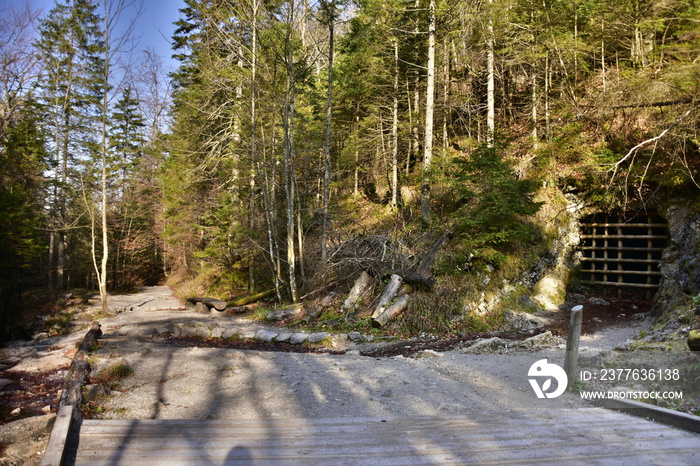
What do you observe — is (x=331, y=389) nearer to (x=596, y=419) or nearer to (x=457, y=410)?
(x=457, y=410)

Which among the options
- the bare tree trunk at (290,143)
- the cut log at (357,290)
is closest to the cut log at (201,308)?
the bare tree trunk at (290,143)

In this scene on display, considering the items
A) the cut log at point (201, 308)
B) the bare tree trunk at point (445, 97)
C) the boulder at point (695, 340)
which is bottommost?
the cut log at point (201, 308)

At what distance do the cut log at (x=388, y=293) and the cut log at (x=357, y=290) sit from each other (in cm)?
88

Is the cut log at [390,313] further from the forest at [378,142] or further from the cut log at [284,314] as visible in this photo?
the cut log at [284,314]

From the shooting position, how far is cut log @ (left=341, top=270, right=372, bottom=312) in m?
10.8

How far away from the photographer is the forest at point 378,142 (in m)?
10.1

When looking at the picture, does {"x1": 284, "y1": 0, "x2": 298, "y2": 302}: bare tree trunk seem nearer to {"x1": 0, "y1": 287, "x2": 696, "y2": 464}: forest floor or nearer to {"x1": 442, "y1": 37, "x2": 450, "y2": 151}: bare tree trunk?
{"x1": 0, "y1": 287, "x2": 696, "y2": 464}: forest floor

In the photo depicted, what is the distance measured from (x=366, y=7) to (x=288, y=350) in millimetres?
15408

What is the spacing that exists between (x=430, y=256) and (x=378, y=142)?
890cm

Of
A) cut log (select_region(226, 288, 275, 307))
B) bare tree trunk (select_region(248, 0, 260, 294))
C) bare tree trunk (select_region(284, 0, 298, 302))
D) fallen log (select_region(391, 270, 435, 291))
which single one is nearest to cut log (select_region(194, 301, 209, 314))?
cut log (select_region(226, 288, 275, 307))

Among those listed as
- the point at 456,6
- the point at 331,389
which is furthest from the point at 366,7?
the point at 331,389

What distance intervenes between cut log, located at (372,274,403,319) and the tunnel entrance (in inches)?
276

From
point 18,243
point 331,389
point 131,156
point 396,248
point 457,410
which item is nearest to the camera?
point 457,410

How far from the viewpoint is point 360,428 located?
3.23 metres
